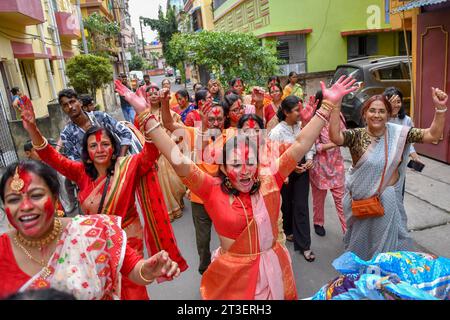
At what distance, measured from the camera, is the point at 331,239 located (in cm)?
394

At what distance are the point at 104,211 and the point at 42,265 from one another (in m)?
0.87

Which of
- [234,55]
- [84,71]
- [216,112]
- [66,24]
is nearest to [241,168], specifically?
[216,112]

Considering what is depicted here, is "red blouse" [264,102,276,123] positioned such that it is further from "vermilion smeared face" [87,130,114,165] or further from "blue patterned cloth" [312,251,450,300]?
"blue patterned cloth" [312,251,450,300]

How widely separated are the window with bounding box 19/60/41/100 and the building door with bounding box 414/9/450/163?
404 inches

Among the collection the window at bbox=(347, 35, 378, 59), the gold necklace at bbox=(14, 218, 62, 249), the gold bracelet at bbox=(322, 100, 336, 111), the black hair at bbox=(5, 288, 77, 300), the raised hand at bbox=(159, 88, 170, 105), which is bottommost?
the gold necklace at bbox=(14, 218, 62, 249)

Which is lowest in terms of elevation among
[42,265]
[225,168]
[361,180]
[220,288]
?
[220,288]

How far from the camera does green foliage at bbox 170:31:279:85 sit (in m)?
9.91

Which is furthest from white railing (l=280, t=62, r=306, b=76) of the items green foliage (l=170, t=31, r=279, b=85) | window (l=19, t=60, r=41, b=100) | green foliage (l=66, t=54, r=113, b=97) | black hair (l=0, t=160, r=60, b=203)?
black hair (l=0, t=160, r=60, b=203)

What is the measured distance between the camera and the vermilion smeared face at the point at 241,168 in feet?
6.60

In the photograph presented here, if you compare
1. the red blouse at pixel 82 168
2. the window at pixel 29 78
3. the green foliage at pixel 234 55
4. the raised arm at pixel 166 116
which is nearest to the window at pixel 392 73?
the green foliage at pixel 234 55
